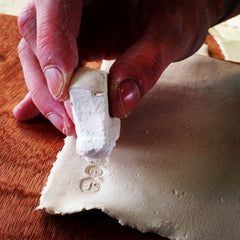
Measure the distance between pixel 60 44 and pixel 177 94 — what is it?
1.54 feet

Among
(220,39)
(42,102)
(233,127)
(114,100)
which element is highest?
(114,100)

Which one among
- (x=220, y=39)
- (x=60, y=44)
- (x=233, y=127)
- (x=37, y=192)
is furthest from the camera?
(x=220, y=39)

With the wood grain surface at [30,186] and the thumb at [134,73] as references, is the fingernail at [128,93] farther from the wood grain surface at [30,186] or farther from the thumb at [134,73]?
the wood grain surface at [30,186]

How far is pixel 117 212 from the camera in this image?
1.80 feet

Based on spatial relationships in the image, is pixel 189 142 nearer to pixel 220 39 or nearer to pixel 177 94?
pixel 177 94

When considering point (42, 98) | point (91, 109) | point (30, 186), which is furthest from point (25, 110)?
point (91, 109)

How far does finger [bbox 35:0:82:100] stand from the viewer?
1.56 ft

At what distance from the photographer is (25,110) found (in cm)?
75

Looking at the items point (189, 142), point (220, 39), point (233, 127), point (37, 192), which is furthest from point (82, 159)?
point (220, 39)

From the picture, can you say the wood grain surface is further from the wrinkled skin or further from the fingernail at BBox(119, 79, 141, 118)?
the fingernail at BBox(119, 79, 141, 118)

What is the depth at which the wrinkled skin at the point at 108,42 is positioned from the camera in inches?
19.3

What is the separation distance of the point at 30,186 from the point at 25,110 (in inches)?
9.3

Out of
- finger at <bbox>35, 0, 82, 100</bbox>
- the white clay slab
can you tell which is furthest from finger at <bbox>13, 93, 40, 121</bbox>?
finger at <bbox>35, 0, 82, 100</bbox>

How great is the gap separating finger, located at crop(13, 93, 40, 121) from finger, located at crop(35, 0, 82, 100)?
273 millimetres
